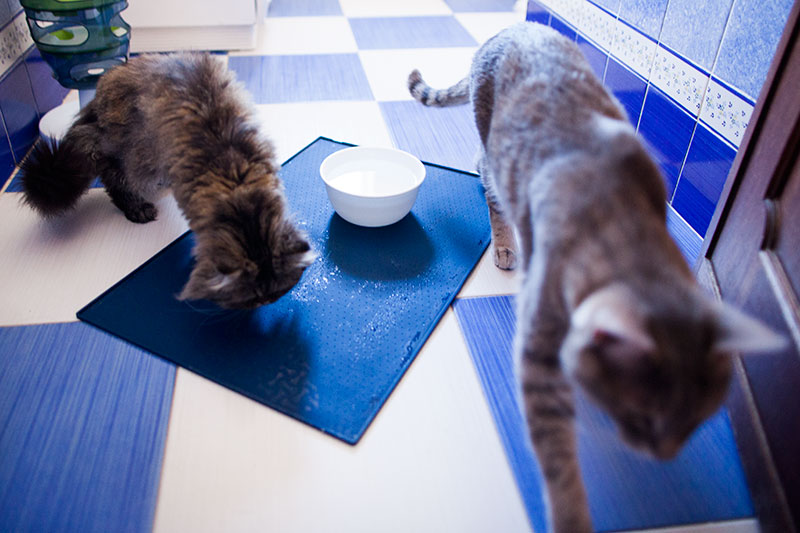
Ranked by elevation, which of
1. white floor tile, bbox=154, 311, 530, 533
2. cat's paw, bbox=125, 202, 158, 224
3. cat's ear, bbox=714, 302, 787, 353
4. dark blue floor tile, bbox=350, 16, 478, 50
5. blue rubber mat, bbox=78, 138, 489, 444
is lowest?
white floor tile, bbox=154, 311, 530, 533

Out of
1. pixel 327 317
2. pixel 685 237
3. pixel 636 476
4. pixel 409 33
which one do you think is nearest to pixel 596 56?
pixel 685 237

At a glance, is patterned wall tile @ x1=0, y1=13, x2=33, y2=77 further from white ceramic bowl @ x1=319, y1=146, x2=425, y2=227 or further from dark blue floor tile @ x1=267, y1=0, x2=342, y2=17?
dark blue floor tile @ x1=267, y1=0, x2=342, y2=17

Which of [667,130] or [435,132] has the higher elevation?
[667,130]

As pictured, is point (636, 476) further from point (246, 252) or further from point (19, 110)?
point (19, 110)

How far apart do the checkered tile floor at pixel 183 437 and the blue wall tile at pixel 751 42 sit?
0.87 metres

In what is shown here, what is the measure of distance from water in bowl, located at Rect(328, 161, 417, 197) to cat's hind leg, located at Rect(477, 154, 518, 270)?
0.93 ft

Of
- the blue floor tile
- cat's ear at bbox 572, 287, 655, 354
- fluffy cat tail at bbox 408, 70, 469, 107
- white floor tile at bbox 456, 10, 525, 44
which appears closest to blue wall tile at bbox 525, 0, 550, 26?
white floor tile at bbox 456, 10, 525, 44

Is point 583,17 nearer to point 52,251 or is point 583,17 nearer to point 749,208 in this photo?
point 749,208

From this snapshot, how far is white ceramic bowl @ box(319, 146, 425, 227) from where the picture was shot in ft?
5.52

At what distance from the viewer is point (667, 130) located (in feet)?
6.10

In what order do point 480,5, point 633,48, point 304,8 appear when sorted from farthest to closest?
point 480,5 < point 304,8 < point 633,48

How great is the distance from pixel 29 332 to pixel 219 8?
2.19 metres

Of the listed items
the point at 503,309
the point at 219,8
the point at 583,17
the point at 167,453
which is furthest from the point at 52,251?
the point at 583,17

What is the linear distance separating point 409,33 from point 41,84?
2125mm
